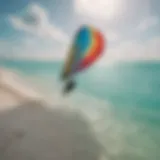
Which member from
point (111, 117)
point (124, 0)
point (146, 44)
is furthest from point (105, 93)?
point (124, 0)

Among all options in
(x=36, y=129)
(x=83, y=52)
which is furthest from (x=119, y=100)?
(x=36, y=129)

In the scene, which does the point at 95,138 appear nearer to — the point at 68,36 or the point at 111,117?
the point at 111,117

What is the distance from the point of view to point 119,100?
0.99 meters

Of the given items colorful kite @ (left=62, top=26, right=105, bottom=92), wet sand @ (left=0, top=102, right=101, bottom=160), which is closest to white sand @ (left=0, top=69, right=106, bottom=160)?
wet sand @ (left=0, top=102, right=101, bottom=160)

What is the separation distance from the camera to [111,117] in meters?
0.99

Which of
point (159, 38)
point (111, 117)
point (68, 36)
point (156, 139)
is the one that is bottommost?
point (156, 139)

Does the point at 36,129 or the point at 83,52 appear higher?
the point at 83,52

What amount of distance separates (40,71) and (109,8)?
13.9 inches

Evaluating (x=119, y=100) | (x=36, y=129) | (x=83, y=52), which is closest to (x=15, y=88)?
(x=36, y=129)

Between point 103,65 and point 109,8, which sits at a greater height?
point 109,8

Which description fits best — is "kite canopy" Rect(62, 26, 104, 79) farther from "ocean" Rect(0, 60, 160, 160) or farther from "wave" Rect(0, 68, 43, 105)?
Result: "wave" Rect(0, 68, 43, 105)

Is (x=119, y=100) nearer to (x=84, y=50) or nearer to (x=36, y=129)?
(x=84, y=50)

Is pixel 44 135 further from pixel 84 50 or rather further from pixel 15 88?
pixel 84 50

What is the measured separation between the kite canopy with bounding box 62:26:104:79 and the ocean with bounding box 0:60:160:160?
3cm
